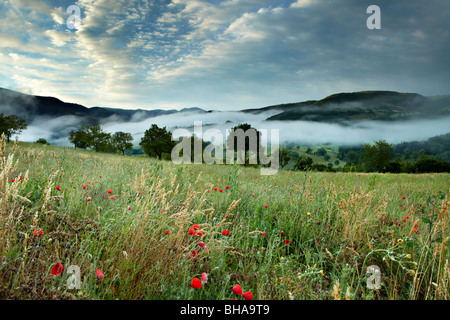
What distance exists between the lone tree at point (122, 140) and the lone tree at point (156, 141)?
25866mm

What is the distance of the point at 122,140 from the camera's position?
3172 inches

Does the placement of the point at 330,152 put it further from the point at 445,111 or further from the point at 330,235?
the point at 330,235

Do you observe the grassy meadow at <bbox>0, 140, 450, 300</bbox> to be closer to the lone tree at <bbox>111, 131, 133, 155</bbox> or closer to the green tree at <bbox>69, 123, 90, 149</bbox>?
the green tree at <bbox>69, 123, 90, 149</bbox>

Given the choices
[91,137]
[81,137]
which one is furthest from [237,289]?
[81,137]

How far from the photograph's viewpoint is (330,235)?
3436 mm

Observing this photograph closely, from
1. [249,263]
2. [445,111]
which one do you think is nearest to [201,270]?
[249,263]

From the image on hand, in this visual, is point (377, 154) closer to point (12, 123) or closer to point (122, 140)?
point (122, 140)

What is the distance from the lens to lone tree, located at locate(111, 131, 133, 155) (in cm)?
7869

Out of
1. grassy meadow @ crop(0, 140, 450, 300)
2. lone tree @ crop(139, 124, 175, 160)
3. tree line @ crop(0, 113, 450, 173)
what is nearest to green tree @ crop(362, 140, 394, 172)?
tree line @ crop(0, 113, 450, 173)

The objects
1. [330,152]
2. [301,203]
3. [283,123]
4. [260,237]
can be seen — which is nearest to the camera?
[260,237]

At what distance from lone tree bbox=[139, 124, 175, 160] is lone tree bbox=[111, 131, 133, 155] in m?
25.9

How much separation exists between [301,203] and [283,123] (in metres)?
198

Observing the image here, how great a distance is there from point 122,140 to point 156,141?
30.2 metres
